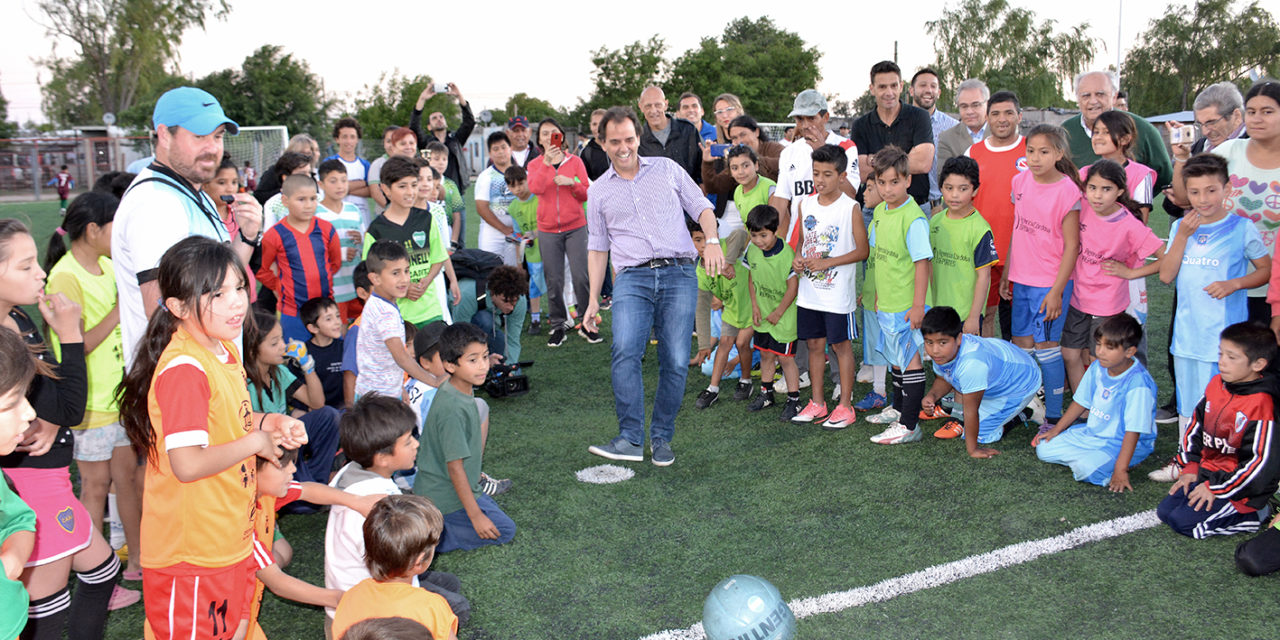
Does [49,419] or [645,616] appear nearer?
[49,419]

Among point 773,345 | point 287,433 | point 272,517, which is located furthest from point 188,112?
point 773,345

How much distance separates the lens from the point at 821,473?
17.3 ft

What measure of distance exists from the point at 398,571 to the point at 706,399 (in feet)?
13.6

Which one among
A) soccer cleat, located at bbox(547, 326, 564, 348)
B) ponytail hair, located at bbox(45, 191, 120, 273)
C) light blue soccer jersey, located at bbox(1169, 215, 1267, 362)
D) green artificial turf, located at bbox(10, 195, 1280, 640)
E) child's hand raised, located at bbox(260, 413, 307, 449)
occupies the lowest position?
green artificial turf, located at bbox(10, 195, 1280, 640)

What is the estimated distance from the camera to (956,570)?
394 cm

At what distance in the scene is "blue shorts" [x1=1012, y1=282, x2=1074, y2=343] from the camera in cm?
564

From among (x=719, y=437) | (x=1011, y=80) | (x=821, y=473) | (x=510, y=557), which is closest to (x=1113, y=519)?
(x=821, y=473)

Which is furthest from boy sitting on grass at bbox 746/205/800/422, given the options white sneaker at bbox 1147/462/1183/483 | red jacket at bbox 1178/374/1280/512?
red jacket at bbox 1178/374/1280/512

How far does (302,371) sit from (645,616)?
2915 mm

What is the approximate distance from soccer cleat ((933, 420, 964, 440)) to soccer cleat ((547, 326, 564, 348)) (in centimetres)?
437

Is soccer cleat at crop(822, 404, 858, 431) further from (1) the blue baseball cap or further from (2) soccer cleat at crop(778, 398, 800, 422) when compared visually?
(1) the blue baseball cap

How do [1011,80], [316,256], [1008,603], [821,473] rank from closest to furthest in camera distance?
[1008,603]
[821,473]
[316,256]
[1011,80]

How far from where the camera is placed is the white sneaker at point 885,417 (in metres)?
6.12

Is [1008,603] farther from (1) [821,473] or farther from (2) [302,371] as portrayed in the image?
(2) [302,371]
